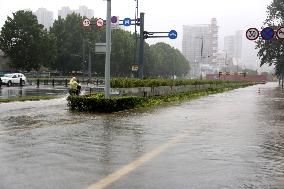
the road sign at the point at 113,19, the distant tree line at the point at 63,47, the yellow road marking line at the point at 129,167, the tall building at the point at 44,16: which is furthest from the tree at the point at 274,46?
the tall building at the point at 44,16

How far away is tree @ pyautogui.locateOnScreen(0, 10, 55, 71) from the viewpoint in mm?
77250

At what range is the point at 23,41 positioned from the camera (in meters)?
77.9

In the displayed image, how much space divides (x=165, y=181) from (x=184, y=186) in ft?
1.26

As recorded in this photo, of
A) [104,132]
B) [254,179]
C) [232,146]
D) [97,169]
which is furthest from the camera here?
[104,132]

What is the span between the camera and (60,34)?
95.4m

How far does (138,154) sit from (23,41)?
72559mm

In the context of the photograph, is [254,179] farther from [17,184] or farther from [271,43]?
[271,43]

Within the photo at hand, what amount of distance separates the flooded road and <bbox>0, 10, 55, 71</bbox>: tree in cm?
6434

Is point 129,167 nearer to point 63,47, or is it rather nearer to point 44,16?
point 63,47

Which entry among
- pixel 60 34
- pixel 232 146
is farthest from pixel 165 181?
pixel 60 34

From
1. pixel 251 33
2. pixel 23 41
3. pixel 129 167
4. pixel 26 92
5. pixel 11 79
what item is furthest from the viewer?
pixel 23 41

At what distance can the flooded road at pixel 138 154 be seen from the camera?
6.75 m

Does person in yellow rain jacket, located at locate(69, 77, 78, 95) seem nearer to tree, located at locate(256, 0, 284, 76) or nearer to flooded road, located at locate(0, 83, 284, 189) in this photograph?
flooded road, located at locate(0, 83, 284, 189)

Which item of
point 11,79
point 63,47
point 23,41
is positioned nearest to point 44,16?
point 63,47
